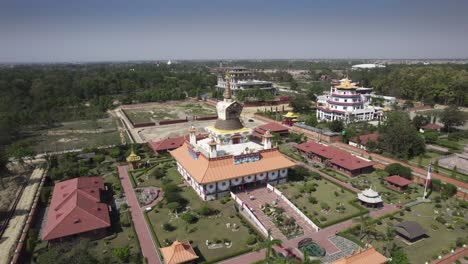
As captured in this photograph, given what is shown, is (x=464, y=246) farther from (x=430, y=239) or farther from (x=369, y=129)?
(x=369, y=129)

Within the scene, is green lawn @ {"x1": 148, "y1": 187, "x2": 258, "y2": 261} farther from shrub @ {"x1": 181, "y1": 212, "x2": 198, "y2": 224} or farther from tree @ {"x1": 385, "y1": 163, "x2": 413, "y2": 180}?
tree @ {"x1": 385, "y1": 163, "x2": 413, "y2": 180}

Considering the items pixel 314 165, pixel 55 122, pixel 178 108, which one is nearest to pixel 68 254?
Answer: pixel 314 165

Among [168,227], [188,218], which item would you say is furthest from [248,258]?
[168,227]

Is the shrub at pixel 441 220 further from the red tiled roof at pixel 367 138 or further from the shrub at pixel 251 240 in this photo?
the red tiled roof at pixel 367 138

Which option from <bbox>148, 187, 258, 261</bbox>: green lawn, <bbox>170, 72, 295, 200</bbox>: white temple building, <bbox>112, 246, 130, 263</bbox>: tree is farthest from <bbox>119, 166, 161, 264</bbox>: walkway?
<bbox>170, 72, 295, 200</bbox>: white temple building

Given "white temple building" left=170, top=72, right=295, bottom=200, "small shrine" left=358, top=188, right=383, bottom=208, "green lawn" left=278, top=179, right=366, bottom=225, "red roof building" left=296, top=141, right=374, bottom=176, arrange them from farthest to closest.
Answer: "red roof building" left=296, top=141, right=374, bottom=176, "white temple building" left=170, top=72, right=295, bottom=200, "small shrine" left=358, top=188, right=383, bottom=208, "green lawn" left=278, top=179, right=366, bottom=225

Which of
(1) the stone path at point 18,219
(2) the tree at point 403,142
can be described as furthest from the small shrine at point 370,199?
(1) the stone path at point 18,219

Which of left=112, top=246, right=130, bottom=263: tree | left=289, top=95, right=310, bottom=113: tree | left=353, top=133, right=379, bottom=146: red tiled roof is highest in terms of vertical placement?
left=289, top=95, right=310, bottom=113: tree
